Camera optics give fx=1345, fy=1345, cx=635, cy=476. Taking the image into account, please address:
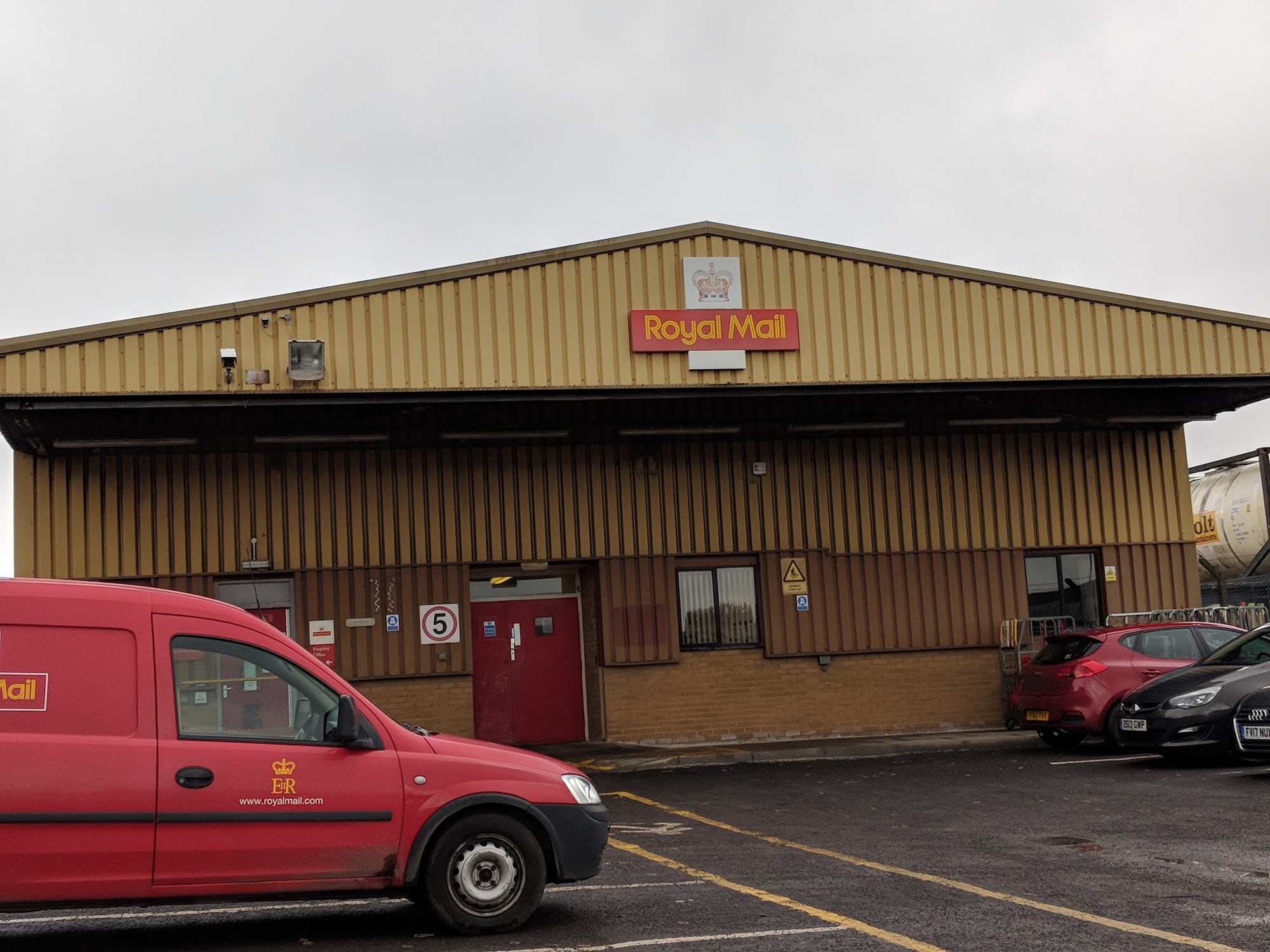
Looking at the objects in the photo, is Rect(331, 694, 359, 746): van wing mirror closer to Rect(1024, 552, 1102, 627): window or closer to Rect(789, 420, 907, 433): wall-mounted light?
Rect(789, 420, 907, 433): wall-mounted light

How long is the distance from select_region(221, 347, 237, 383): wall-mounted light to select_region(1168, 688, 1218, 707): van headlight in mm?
11525

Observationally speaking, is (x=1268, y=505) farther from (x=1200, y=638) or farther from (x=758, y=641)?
(x=758, y=641)

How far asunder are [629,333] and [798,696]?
6.14 meters

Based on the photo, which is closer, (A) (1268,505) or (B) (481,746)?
(B) (481,746)

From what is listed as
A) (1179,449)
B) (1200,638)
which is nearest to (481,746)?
(1200,638)

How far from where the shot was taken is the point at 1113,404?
20.6 m

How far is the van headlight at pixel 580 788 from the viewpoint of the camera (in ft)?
24.9

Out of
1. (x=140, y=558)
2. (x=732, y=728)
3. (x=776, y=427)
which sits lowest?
(x=732, y=728)

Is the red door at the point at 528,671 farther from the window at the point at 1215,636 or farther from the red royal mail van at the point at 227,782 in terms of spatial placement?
the red royal mail van at the point at 227,782

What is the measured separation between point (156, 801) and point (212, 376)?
10.5m

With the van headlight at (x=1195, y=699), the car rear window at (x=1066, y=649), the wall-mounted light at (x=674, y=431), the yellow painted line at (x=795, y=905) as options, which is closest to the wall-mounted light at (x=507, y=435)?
the wall-mounted light at (x=674, y=431)

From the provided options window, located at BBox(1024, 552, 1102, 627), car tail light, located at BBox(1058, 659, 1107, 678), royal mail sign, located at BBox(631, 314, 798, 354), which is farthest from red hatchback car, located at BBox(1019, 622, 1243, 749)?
royal mail sign, located at BBox(631, 314, 798, 354)

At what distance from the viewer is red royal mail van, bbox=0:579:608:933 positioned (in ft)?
21.8

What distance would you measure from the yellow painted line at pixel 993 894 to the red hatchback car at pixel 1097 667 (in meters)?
6.31
